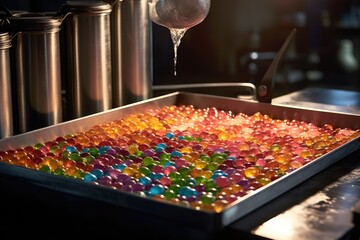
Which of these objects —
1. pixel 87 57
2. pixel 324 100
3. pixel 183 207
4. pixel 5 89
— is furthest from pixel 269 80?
pixel 183 207

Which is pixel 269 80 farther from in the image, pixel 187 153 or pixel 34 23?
pixel 34 23

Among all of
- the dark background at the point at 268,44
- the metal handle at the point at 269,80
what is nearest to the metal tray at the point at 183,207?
the metal handle at the point at 269,80

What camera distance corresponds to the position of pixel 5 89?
2363mm

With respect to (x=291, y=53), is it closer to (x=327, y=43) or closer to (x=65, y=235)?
(x=327, y=43)

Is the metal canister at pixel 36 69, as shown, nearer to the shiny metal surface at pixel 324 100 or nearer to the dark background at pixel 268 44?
the shiny metal surface at pixel 324 100

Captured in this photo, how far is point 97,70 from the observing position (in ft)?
9.02

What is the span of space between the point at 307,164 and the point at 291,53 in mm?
4334

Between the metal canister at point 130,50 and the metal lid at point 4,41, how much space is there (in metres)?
0.63

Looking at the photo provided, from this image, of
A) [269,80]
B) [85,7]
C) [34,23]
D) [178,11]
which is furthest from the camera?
[269,80]

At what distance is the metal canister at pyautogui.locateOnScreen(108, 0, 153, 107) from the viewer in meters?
2.89

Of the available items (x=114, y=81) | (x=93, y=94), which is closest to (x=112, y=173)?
(x=93, y=94)

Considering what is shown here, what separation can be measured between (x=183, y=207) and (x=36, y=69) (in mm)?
1088

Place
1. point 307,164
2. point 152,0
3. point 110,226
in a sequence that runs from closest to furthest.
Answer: point 110,226, point 307,164, point 152,0

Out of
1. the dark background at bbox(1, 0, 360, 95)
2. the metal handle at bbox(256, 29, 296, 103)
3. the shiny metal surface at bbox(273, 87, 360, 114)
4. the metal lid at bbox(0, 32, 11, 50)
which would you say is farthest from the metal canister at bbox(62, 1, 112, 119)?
the dark background at bbox(1, 0, 360, 95)
